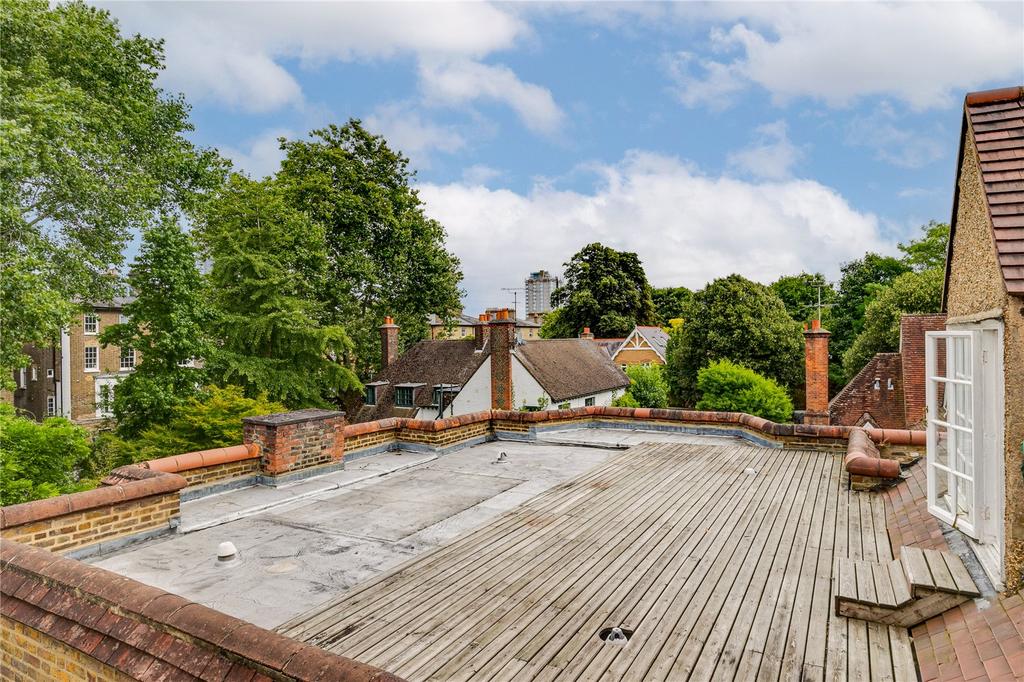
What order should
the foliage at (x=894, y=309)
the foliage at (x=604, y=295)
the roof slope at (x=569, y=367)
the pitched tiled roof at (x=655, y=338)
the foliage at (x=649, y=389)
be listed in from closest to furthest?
the foliage at (x=894, y=309), the roof slope at (x=569, y=367), the foliage at (x=649, y=389), the pitched tiled roof at (x=655, y=338), the foliage at (x=604, y=295)

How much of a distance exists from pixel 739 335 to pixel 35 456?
2435cm

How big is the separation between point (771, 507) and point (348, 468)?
5.47 meters

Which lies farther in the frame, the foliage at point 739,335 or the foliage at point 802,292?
the foliage at point 802,292

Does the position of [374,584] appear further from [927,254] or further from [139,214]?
[927,254]

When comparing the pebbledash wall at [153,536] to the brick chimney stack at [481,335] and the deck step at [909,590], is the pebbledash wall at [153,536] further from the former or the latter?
the brick chimney stack at [481,335]

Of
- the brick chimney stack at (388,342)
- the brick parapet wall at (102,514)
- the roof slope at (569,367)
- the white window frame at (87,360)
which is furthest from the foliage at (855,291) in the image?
the white window frame at (87,360)

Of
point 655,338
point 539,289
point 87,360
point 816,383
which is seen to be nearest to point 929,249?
point 655,338

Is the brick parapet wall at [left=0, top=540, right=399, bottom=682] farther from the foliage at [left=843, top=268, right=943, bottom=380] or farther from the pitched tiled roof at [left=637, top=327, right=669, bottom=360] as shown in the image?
the pitched tiled roof at [left=637, top=327, right=669, bottom=360]

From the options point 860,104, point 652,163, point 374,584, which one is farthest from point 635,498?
point 652,163

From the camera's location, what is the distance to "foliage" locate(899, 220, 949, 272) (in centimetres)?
3344

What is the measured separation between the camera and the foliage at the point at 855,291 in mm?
34500

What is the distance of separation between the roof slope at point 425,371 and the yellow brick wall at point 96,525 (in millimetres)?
18457

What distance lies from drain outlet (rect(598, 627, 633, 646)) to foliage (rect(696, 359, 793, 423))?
18.7 metres

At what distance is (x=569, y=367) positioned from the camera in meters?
28.9
